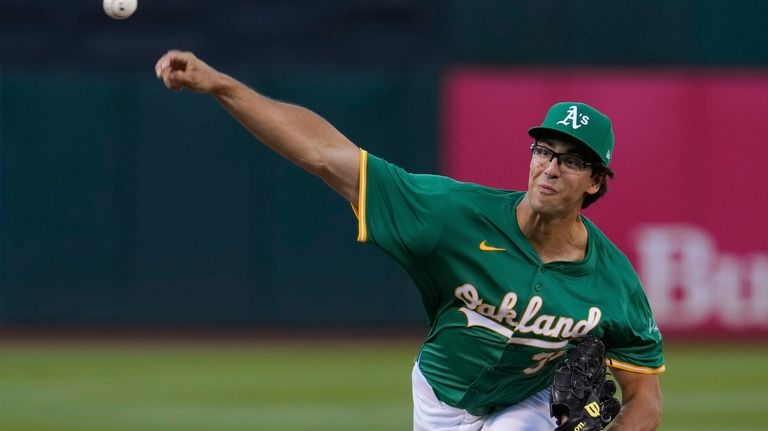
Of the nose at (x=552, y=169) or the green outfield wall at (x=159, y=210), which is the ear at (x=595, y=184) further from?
the green outfield wall at (x=159, y=210)

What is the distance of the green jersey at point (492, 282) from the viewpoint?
5152mm

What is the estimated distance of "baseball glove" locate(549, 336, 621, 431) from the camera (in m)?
4.95

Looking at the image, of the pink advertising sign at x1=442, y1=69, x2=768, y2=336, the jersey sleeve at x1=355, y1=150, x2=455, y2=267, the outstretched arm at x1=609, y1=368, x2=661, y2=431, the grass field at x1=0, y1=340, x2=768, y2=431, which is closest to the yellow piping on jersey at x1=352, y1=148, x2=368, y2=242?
the jersey sleeve at x1=355, y1=150, x2=455, y2=267

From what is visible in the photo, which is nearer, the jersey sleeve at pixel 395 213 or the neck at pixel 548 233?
the jersey sleeve at pixel 395 213

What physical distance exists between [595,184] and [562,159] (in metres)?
0.23

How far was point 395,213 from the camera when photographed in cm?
514

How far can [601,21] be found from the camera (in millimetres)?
15055

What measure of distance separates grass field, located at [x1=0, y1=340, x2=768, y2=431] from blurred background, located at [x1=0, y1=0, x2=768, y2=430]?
0.52m

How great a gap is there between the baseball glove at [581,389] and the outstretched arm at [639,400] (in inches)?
9.4

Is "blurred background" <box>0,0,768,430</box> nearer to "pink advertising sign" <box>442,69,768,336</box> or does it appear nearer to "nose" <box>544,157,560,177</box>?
"pink advertising sign" <box>442,69,768,336</box>

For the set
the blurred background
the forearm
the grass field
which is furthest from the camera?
the blurred background

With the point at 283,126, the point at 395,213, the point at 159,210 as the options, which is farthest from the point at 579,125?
the point at 159,210

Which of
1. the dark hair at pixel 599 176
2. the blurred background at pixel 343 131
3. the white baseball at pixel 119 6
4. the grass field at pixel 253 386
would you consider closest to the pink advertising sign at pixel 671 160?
the blurred background at pixel 343 131

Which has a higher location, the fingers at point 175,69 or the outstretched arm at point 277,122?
the fingers at point 175,69
